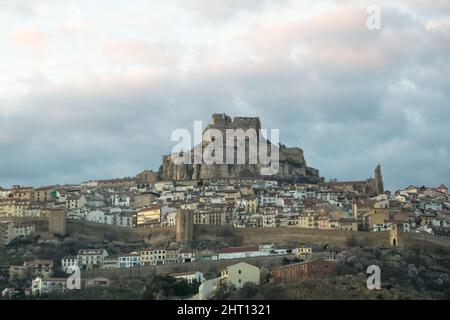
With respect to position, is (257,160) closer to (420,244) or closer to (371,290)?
(420,244)

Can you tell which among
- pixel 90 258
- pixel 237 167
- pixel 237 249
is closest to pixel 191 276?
pixel 237 249

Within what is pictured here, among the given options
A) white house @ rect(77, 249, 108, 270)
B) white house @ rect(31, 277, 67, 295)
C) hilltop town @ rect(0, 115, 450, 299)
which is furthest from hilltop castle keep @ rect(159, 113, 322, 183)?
white house @ rect(31, 277, 67, 295)

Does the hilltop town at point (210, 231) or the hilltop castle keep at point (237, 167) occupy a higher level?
the hilltop castle keep at point (237, 167)

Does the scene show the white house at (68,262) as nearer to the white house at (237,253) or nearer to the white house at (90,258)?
the white house at (90,258)

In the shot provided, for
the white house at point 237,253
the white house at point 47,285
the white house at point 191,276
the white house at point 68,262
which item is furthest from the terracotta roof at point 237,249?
the white house at point 47,285

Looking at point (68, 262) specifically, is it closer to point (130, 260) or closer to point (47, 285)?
point (130, 260)
